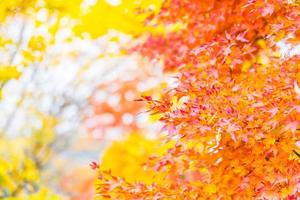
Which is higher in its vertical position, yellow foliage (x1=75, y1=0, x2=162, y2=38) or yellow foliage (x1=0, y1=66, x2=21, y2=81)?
yellow foliage (x1=75, y1=0, x2=162, y2=38)

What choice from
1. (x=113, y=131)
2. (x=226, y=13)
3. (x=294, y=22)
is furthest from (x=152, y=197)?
(x=113, y=131)

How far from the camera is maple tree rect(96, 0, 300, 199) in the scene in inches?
142

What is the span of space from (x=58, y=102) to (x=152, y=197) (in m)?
6.82

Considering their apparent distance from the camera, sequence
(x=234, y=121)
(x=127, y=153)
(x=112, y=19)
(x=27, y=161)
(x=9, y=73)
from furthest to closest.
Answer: (x=127, y=153) → (x=27, y=161) → (x=112, y=19) → (x=9, y=73) → (x=234, y=121)

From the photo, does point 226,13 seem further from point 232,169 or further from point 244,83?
point 232,169

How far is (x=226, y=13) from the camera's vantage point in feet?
17.2

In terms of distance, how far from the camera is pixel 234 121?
3.61 meters

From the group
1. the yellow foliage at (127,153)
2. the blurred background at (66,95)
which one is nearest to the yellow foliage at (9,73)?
the blurred background at (66,95)

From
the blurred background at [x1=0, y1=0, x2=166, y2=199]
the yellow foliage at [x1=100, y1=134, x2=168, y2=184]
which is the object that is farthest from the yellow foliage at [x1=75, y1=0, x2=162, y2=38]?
the yellow foliage at [x1=100, y1=134, x2=168, y2=184]

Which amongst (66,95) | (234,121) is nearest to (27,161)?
(66,95)

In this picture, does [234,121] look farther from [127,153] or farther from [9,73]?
[127,153]

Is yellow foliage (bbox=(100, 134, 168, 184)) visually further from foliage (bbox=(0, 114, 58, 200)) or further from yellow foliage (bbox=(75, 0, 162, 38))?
yellow foliage (bbox=(75, 0, 162, 38))

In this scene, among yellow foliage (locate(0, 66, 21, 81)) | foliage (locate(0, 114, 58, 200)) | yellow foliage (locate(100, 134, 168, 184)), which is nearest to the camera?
yellow foliage (locate(0, 66, 21, 81))

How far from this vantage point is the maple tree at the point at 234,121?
361 centimetres
